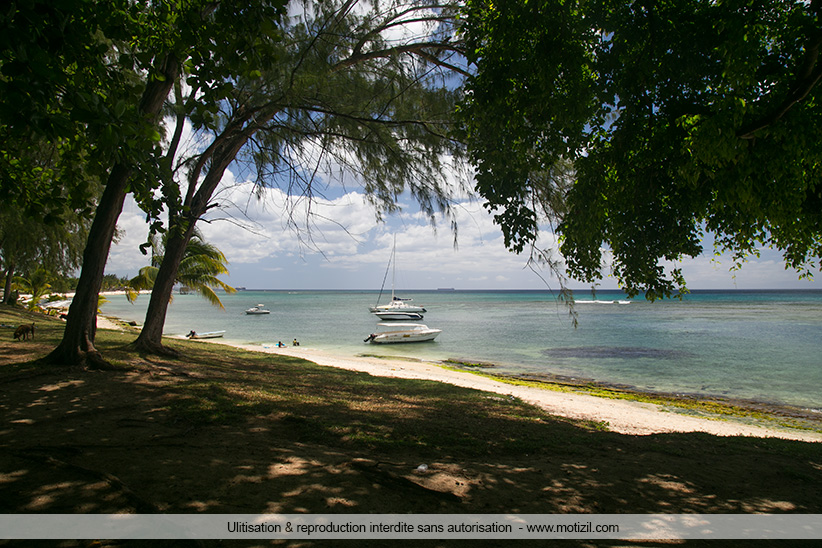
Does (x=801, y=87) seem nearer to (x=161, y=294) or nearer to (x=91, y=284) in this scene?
(x=91, y=284)

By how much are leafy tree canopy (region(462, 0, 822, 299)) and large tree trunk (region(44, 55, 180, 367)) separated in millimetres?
4682

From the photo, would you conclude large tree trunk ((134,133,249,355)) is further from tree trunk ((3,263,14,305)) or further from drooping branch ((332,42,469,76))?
tree trunk ((3,263,14,305))

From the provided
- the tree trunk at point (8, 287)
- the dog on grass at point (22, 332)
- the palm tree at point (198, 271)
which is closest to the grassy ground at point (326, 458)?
the dog on grass at point (22, 332)

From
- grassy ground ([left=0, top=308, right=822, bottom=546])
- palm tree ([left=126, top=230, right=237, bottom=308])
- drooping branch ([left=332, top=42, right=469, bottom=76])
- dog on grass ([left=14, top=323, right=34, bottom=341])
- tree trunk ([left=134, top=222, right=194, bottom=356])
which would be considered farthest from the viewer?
palm tree ([left=126, top=230, right=237, bottom=308])

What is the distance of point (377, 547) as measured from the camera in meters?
2.40

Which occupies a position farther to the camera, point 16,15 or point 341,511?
point 341,511

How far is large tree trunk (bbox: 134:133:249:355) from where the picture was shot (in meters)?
8.62

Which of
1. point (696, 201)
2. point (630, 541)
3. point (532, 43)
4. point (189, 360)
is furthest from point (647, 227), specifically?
point (189, 360)

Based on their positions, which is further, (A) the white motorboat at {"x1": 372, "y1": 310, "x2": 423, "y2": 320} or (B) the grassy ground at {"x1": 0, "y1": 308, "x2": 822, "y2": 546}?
(A) the white motorboat at {"x1": 372, "y1": 310, "x2": 423, "y2": 320}

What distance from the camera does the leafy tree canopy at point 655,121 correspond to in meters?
4.19

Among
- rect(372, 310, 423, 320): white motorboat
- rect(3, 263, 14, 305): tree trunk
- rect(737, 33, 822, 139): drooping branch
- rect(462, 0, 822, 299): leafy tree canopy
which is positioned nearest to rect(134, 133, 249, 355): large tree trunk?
rect(462, 0, 822, 299): leafy tree canopy

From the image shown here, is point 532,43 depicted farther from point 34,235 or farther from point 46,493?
point 34,235

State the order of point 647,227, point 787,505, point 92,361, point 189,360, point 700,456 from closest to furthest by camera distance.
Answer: point 787,505 < point 700,456 < point 647,227 < point 92,361 < point 189,360

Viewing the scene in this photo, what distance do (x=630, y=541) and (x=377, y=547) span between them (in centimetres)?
151
